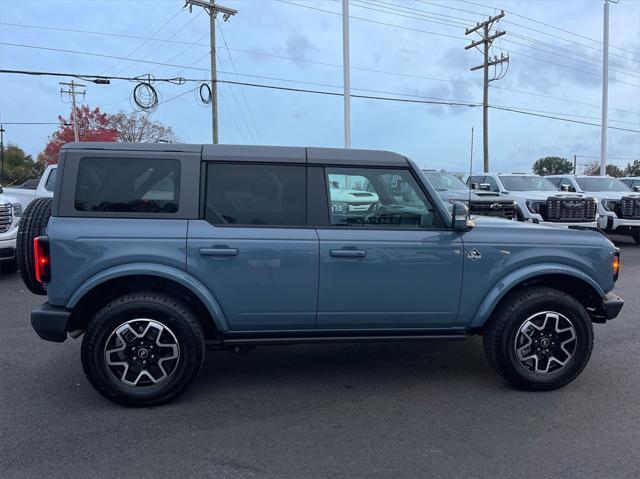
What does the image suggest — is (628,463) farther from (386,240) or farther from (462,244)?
(386,240)

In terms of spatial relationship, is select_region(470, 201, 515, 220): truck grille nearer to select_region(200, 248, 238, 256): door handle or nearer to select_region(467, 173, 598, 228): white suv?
select_region(467, 173, 598, 228): white suv

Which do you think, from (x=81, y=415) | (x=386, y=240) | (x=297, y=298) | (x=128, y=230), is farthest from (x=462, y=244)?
(x=81, y=415)

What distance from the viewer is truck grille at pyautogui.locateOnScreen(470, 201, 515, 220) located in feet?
38.5

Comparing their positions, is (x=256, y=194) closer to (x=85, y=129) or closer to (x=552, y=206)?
(x=552, y=206)

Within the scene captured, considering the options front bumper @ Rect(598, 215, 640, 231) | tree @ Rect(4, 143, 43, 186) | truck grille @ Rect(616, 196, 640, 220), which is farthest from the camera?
tree @ Rect(4, 143, 43, 186)

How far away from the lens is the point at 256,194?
158 inches

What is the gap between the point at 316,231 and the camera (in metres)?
3.97

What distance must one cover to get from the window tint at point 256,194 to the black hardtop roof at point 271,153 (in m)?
0.07

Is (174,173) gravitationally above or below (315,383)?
above

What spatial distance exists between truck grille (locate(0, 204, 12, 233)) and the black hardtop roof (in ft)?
20.0

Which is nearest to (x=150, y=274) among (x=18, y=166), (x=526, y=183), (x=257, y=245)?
(x=257, y=245)

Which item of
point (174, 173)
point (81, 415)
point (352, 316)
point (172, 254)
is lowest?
point (81, 415)

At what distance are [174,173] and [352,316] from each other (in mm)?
1756

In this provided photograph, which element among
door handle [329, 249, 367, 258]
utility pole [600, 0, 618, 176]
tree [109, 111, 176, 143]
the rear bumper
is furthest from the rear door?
tree [109, 111, 176, 143]
